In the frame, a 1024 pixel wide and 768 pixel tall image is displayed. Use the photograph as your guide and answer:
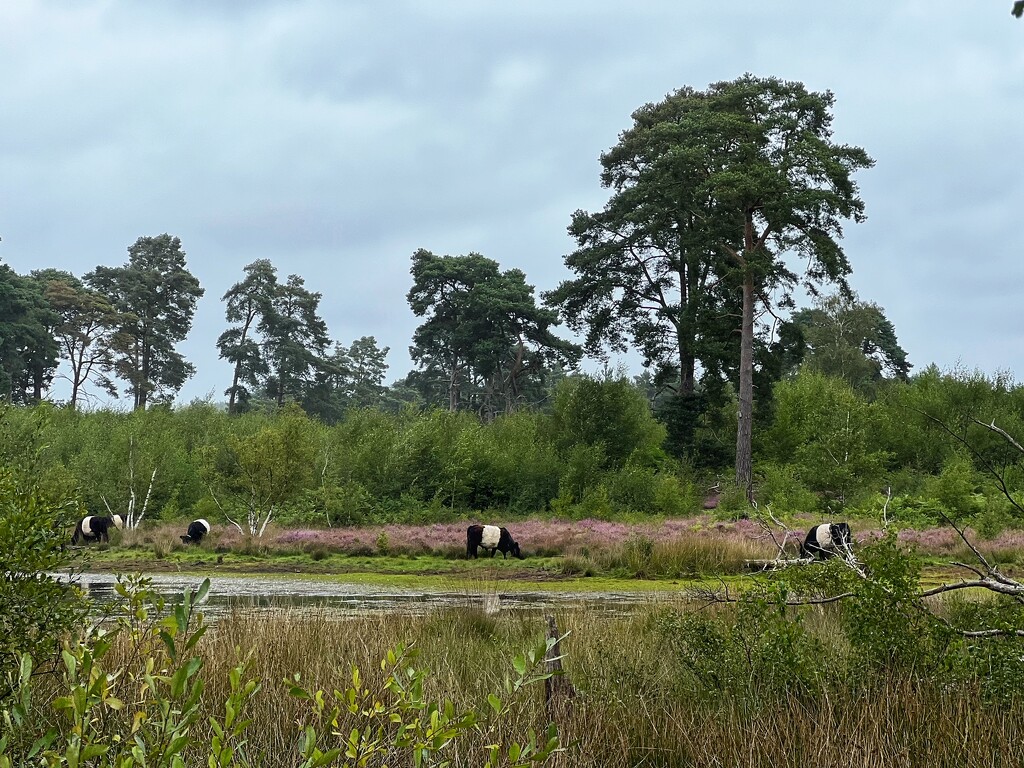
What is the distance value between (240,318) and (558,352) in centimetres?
2424

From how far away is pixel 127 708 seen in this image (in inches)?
201

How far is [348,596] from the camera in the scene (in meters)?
15.2

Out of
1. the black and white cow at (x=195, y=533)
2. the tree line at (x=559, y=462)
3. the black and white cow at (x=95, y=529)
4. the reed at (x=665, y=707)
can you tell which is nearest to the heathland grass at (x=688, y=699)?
the reed at (x=665, y=707)

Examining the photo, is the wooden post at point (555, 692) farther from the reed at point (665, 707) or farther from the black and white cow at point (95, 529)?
the black and white cow at point (95, 529)

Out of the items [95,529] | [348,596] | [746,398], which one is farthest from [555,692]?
[746,398]

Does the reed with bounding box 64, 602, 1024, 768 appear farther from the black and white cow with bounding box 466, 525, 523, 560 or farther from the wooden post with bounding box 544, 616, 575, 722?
the black and white cow with bounding box 466, 525, 523, 560

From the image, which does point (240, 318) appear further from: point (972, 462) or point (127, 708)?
point (127, 708)

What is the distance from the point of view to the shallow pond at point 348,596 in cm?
1208

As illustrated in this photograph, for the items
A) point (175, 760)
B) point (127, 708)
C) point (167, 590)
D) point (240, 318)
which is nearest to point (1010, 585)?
Result: point (175, 760)

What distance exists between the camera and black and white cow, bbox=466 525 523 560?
22.2 m

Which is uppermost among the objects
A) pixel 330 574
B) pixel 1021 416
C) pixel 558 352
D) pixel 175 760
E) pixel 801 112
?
pixel 801 112

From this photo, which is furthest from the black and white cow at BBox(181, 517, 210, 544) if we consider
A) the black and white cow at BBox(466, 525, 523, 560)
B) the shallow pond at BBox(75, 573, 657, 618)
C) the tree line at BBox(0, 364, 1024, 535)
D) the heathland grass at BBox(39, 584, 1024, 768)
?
the heathland grass at BBox(39, 584, 1024, 768)

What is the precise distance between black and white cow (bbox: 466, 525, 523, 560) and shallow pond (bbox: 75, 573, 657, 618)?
4649 mm

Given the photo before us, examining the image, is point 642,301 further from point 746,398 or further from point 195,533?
point 195,533
